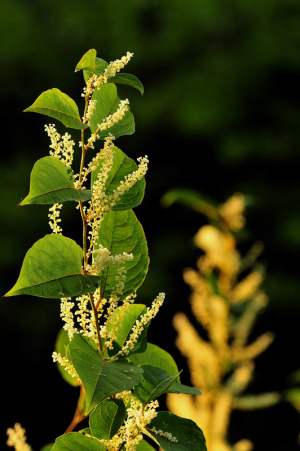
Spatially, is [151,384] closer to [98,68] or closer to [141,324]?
[141,324]

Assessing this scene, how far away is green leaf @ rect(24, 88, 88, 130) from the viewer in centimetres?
56

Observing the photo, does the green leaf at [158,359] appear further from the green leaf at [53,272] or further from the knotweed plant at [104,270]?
the green leaf at [53,272]

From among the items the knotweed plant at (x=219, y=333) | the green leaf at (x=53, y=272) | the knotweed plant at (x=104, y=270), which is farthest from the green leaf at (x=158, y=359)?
the knotweed plant at (x=219, y=333)

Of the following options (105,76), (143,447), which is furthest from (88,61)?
(143,447)

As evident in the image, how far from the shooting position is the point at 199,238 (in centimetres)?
215

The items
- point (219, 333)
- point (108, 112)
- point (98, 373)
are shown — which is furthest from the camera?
point (219, 333)

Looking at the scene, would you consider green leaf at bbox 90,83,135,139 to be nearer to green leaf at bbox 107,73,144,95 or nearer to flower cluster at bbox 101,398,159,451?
green leaf at bbox 107,73,144,95

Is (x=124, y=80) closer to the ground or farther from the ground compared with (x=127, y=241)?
farther from the ground

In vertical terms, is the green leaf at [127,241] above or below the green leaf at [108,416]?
above

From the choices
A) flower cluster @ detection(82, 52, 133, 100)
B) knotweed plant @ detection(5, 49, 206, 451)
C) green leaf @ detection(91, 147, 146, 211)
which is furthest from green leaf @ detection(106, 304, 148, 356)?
flower cluster @ detection(82, 52, 133, 100)

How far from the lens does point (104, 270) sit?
571 mm

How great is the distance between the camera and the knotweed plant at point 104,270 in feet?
1.71

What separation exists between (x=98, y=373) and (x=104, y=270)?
118mm

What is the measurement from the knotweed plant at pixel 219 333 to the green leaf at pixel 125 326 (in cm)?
120
